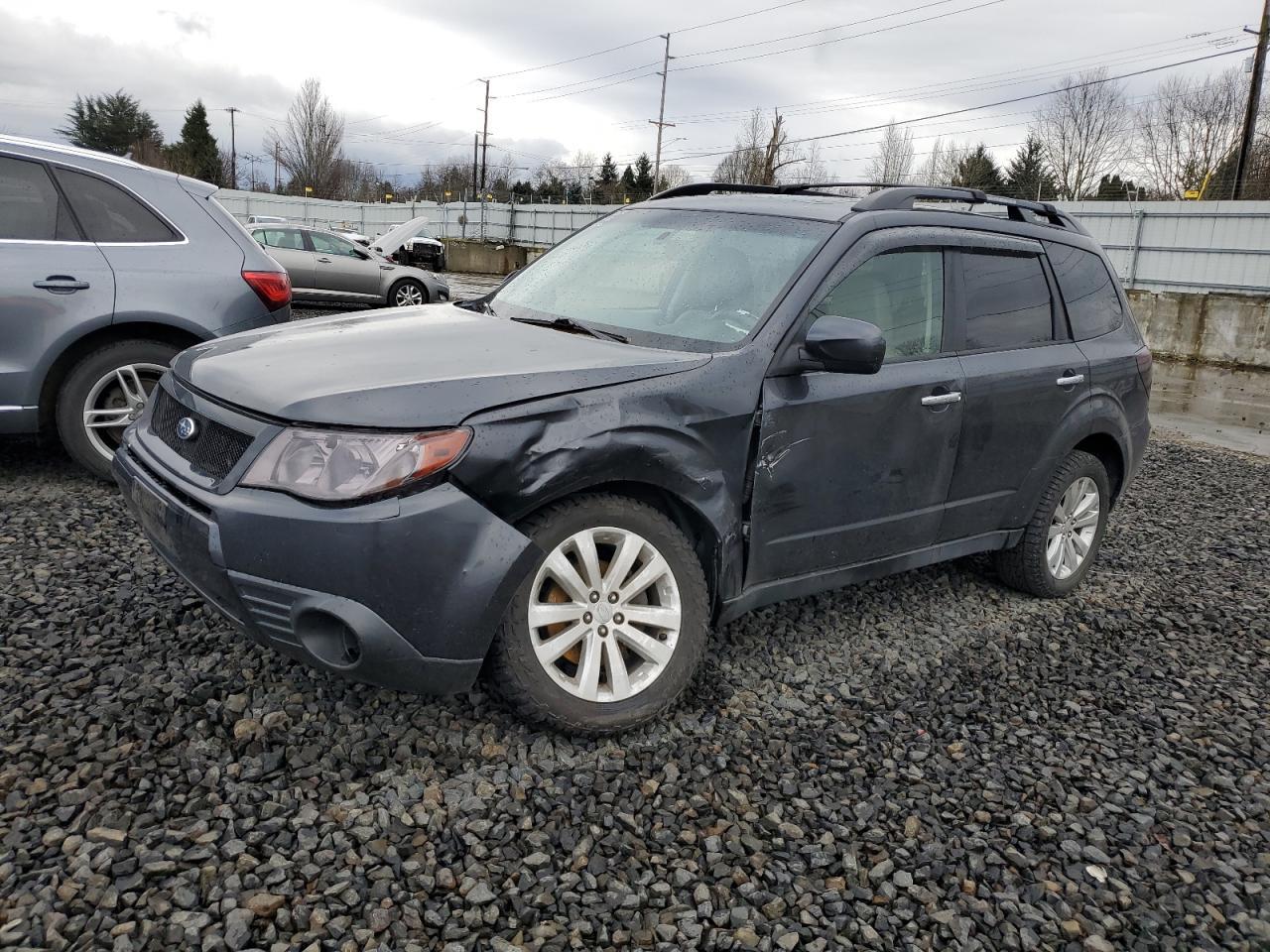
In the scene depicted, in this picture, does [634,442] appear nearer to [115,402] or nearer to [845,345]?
[845,345]

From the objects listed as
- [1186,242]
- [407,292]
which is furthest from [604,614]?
[1186,242]

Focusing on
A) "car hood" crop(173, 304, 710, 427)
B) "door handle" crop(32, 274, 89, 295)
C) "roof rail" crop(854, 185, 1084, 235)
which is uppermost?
"roof rail" crop(854, 185, 1084, 235)

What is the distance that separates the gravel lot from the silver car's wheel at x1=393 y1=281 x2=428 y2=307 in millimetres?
14787

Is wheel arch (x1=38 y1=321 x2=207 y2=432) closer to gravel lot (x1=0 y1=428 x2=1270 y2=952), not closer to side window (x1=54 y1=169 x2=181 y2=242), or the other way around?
side window (x1=54 y1=169 x2=181 y2=242)

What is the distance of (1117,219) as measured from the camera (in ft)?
65.7

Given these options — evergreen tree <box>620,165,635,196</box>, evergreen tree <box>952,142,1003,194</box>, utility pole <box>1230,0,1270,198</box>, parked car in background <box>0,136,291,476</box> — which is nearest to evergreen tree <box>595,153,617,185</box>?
evergreen tree <box>620,165,635,196</box>

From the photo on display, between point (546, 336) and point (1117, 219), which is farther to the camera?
point (1117, 219)

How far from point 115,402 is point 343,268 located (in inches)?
517

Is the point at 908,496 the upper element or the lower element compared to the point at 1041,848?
upper

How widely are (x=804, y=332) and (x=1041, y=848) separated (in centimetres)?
176

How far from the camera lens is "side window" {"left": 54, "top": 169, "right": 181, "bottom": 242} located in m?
5.29

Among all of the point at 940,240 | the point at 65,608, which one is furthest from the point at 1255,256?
the point at 65,608

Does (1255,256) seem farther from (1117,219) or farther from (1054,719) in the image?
(1054,719)

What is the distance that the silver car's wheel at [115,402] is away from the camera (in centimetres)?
528
